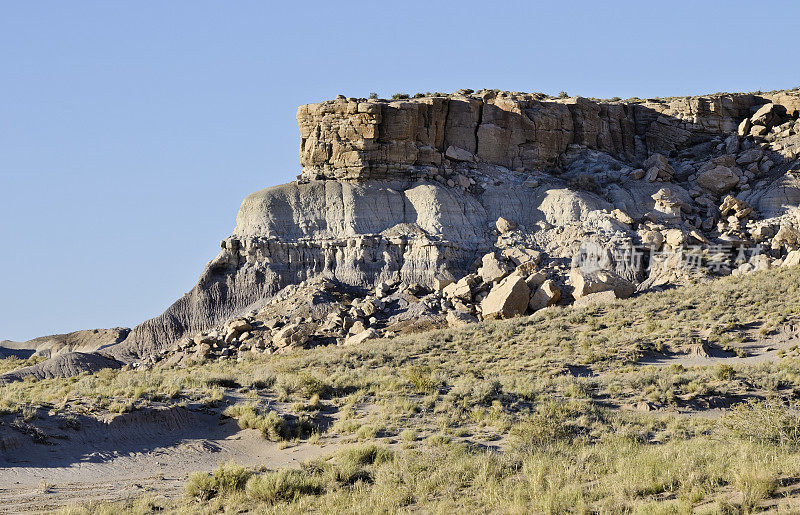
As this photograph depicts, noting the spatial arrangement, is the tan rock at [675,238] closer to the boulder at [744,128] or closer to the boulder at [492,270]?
the boulder at [492,270]

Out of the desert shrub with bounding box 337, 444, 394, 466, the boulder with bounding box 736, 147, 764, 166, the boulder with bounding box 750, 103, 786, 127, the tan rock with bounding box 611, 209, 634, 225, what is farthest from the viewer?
the boulder with bounding box 750, 103, 786, 127

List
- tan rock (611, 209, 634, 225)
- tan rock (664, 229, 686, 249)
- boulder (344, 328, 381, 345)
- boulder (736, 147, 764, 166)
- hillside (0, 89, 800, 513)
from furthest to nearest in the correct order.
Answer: boulder (736, 147, 764, 166), tan rock (611, 209, 634, 225), tan rock (664, 229, 686, 249), boulder (344, 328, 381, 345), hillside (0, 89, 800, 513)

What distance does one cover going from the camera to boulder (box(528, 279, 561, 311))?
3878 centimetres

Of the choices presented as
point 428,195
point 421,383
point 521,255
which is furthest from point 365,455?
point 428,195

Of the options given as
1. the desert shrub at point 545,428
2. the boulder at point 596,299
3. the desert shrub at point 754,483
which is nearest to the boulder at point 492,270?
the boulder at point 596,299

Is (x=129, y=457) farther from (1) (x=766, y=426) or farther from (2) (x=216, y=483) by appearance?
(1) (x=766, y=426)

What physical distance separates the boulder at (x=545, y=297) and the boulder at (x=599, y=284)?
99 centimetres

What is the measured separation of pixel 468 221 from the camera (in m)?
46.3

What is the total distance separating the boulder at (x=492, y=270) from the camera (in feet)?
135

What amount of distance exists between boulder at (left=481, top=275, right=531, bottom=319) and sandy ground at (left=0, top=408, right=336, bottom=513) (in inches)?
771

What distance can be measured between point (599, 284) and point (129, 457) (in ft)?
86.5

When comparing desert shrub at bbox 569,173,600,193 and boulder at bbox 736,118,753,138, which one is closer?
desert shrub at bbox 569,173,600,193

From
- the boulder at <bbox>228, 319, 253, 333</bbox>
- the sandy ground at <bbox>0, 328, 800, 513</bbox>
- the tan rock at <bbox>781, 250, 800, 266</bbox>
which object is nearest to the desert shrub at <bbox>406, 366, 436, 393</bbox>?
the sandy ground at <bbox>0, 328, 800, 513</bbox>

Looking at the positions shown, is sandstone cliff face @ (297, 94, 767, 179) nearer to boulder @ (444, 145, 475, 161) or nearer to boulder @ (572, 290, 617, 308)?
boulder @ (444, 145, 475, 161)
